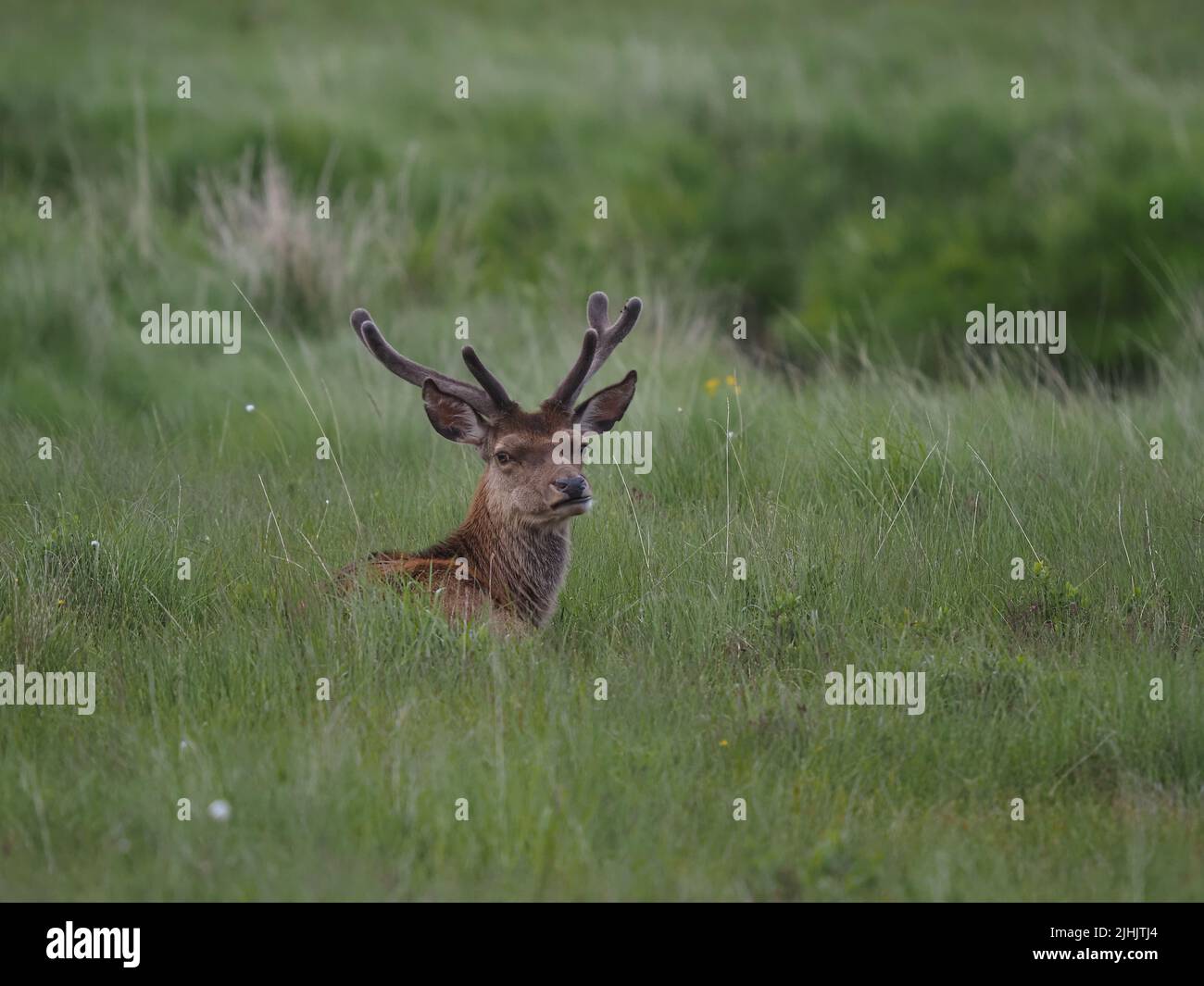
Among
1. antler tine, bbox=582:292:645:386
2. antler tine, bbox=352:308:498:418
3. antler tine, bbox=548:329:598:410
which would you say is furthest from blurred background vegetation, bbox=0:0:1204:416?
antler tine, bbox=548:329:598:410

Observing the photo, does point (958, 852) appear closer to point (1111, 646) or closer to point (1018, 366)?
point (1111, 646)

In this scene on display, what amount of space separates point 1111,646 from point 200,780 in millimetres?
3563

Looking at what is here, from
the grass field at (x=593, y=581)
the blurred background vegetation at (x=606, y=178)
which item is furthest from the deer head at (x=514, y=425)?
the blurred background vegetation at (x=606, y=178)

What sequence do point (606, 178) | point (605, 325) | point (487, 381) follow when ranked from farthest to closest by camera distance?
point (606, 178), point (605, 325), point (487, 381)

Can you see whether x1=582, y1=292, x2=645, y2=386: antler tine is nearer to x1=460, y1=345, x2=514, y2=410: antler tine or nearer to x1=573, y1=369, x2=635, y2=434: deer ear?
x1=573, y1=369, x2=635, y2=434: deer ear

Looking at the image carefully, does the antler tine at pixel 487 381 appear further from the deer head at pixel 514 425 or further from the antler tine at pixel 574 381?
the antler tine at pixel 574 381

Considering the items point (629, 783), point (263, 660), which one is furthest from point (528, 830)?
point (263, 660)

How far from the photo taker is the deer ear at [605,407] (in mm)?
7332

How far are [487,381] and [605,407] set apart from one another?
0.70 m

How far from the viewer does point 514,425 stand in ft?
23.4

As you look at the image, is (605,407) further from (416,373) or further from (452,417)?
(416,373)

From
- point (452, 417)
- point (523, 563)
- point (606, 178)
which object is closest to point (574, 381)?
point (452, 417)

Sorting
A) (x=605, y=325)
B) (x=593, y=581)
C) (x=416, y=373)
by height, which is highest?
(x=605, y=325)

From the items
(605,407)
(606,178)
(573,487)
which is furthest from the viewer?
(606,178)
